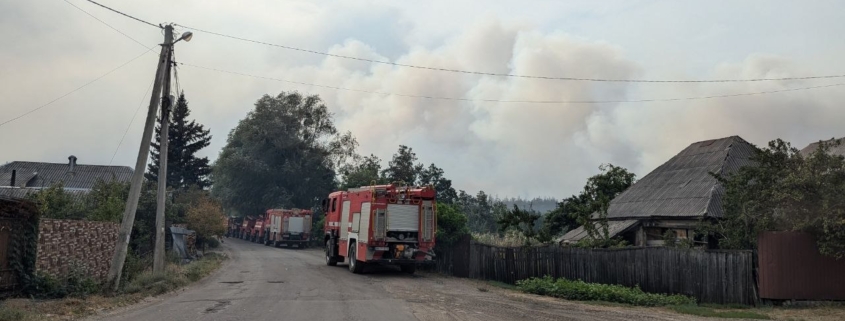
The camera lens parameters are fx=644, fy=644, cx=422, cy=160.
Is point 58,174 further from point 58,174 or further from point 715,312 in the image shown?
point 715,312

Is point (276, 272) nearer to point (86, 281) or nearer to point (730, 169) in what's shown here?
point (86, 281)

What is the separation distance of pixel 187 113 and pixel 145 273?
4243 cm

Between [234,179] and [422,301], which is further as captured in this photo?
[234,179]

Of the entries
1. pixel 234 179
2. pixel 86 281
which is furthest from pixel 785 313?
pixel 234 179

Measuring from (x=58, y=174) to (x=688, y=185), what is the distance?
53756 millimetres

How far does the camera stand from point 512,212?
2277cm

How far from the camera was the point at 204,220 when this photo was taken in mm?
35656

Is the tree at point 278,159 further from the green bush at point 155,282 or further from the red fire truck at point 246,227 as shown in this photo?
the green bush at point 155,282

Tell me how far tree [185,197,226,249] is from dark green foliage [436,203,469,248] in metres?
16.5

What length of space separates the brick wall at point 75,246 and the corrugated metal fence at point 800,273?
17081mm

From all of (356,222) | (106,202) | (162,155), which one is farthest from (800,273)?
(106,202)

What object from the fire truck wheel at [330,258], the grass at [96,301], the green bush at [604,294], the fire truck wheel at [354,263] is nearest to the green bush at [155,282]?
the grass at [96,301]

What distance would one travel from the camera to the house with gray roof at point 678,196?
23.1m

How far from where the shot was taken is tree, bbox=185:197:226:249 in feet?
117
